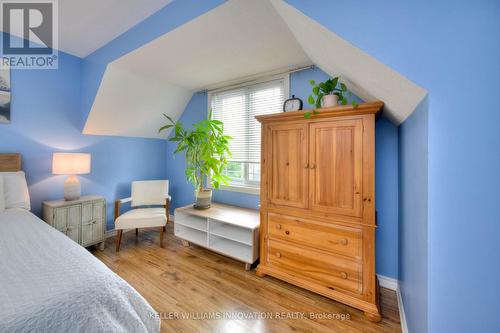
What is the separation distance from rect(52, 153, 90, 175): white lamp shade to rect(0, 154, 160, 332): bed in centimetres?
131

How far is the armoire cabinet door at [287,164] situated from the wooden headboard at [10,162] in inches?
117

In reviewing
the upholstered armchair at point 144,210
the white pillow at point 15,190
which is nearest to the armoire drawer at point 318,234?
the upholstered armchair at point 144,210

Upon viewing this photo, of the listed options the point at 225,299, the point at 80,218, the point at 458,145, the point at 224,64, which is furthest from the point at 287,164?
the point at 80,218

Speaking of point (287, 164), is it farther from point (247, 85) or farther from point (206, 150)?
point (247, 85)

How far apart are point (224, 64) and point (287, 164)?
4.99 ft

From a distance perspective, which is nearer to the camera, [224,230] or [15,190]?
[15,190]

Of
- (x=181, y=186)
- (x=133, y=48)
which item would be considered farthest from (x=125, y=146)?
(x=133, y=48)

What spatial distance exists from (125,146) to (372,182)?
3.65 meters

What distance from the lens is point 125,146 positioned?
133 inches

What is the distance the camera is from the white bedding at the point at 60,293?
0.79m

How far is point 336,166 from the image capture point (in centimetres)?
169

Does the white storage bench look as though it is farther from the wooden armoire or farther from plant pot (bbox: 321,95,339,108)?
plant pot (bbox: 321,95,339,108)

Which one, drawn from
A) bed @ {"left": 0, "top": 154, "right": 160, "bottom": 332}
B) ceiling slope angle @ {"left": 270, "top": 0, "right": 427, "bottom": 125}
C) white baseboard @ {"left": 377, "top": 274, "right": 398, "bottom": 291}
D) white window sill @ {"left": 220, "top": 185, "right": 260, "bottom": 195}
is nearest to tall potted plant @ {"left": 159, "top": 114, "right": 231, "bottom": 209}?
white window sill @ {"left": 220, "top": 185, "right": 260, "bottom": 195}

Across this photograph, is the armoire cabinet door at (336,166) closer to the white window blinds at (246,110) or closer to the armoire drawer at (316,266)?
the armoire drawer at (316,266)
